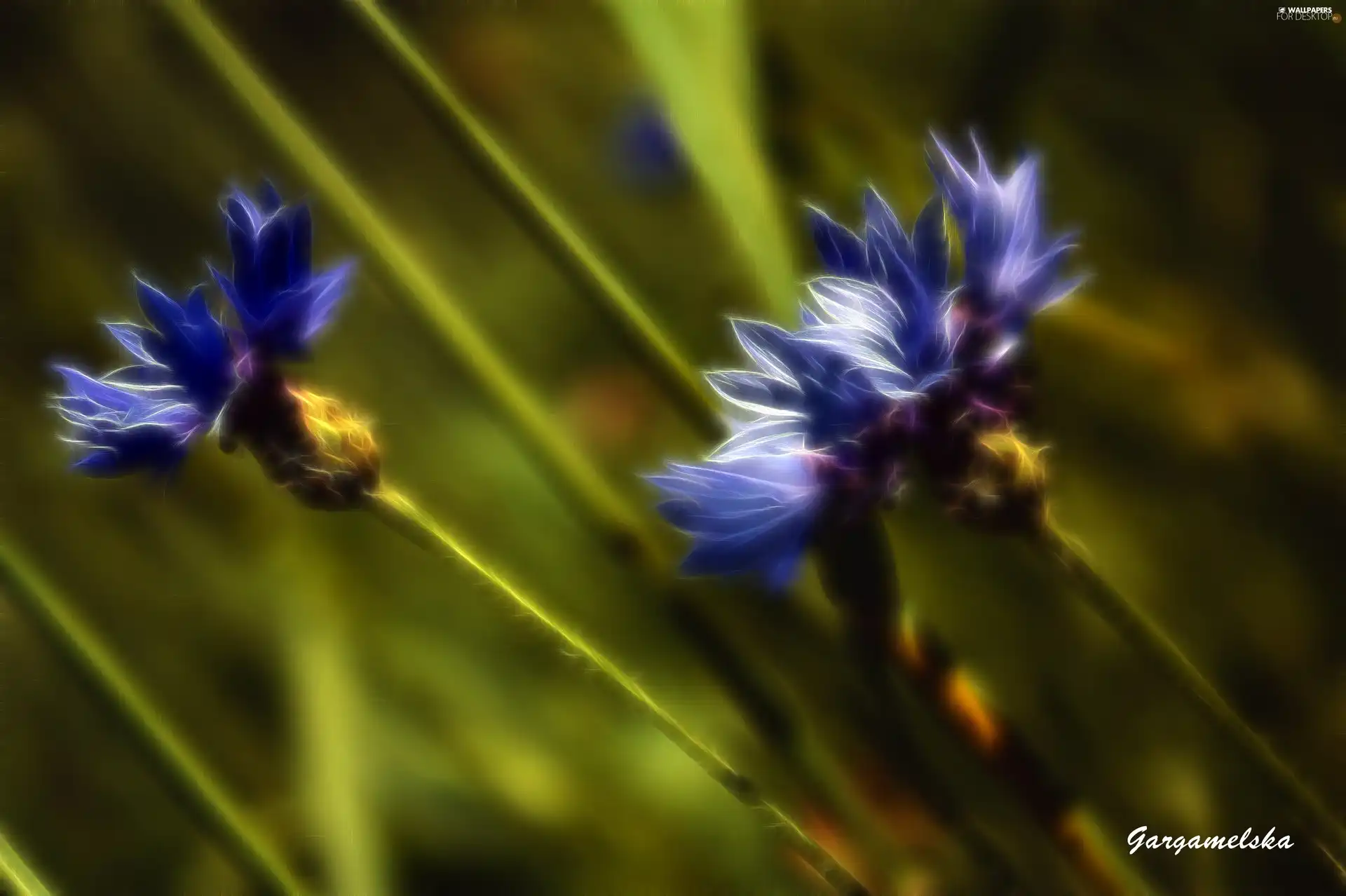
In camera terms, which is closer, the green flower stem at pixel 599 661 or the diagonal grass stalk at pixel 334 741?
the green flower stem at pixel 599 661

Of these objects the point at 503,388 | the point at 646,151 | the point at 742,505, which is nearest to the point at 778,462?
the point at 742,505

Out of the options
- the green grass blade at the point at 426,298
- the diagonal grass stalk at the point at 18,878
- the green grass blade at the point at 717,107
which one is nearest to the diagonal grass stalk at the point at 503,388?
the green grass blade at the point at 426,298

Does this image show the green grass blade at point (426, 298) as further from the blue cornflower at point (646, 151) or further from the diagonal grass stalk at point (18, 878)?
the diagonal grass stalk at point (18, 878)

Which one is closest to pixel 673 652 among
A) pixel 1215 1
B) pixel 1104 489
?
pixel 1104 489

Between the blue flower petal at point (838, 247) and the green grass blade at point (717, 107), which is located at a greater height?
the green grass blade at point (717, 107)
